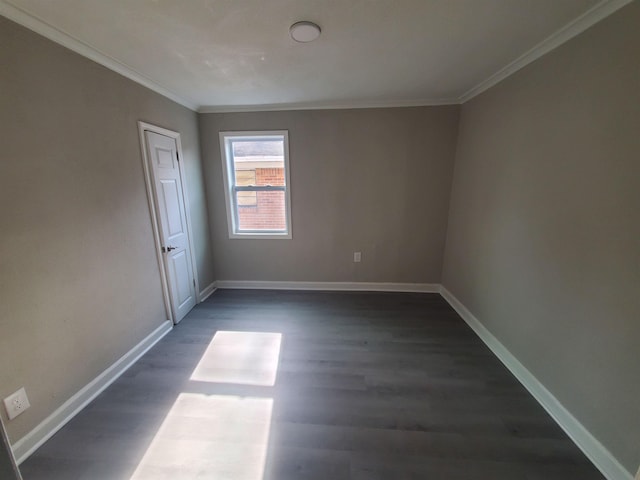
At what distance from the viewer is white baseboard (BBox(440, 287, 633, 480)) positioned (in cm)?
132

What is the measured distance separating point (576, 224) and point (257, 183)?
3091 millimetres

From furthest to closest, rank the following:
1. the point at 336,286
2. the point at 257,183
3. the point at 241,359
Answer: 1. the point at 336,286
2. the point at 257,183
3. the point at 241,359

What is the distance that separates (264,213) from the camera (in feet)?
11.4

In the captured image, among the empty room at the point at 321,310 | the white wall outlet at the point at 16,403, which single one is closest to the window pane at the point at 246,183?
the empty room at the point at 321,310

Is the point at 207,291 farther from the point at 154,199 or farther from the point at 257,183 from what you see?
the point at 257,183

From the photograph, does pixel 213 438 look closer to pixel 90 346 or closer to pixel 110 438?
pixel 110 438

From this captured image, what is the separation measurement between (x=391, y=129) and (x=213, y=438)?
10.9 feet

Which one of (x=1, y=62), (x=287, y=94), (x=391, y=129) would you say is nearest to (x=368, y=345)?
(x=391, y=129)

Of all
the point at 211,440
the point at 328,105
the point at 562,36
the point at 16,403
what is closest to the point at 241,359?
the point at 211,440

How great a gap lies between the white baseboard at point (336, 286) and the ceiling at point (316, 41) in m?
2.36

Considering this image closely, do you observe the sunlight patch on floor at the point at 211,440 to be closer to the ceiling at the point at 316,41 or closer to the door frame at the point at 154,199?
the door frame at the point at 154,199

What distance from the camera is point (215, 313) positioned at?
295cm

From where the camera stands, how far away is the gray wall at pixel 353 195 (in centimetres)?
304

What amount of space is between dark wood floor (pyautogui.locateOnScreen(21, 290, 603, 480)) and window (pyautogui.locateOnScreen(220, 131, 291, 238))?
1.46 m
